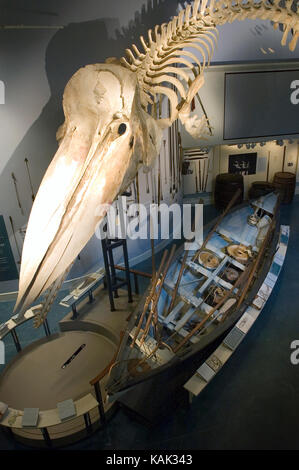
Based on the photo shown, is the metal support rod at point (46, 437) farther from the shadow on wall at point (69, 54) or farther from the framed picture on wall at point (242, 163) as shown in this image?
the framed picture on wall at point (242, 163)

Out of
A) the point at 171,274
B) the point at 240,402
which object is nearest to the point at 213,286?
the point at 171,274

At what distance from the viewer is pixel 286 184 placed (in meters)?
8.77

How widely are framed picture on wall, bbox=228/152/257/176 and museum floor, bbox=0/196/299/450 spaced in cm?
565

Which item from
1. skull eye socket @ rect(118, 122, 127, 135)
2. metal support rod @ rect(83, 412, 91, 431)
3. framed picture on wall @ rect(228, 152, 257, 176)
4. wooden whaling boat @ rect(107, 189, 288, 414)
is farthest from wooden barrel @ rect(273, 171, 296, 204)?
metal support rod @ rect(83, 412, 91, 431)

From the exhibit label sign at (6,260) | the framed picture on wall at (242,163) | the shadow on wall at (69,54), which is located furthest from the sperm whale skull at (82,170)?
the framed picture on wall at (242,163)

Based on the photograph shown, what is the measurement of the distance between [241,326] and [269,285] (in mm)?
969

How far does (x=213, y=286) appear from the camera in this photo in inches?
193

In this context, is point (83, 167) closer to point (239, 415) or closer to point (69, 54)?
point (69, 54)

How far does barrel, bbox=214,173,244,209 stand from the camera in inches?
329

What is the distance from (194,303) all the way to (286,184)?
589 centimetres

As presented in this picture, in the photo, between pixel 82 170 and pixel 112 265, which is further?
pixel 112 265

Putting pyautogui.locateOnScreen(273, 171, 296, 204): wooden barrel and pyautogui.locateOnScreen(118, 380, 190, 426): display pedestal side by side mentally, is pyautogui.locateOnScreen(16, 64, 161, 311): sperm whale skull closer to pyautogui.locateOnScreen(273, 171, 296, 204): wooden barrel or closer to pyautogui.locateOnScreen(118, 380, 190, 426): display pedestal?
pyautogui.locateOnScreen(118, 380, 190, 426): display pedestal

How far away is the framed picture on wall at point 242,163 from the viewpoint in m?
9.01

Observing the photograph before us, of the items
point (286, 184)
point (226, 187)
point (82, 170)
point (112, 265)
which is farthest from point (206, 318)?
point (286, 184)
